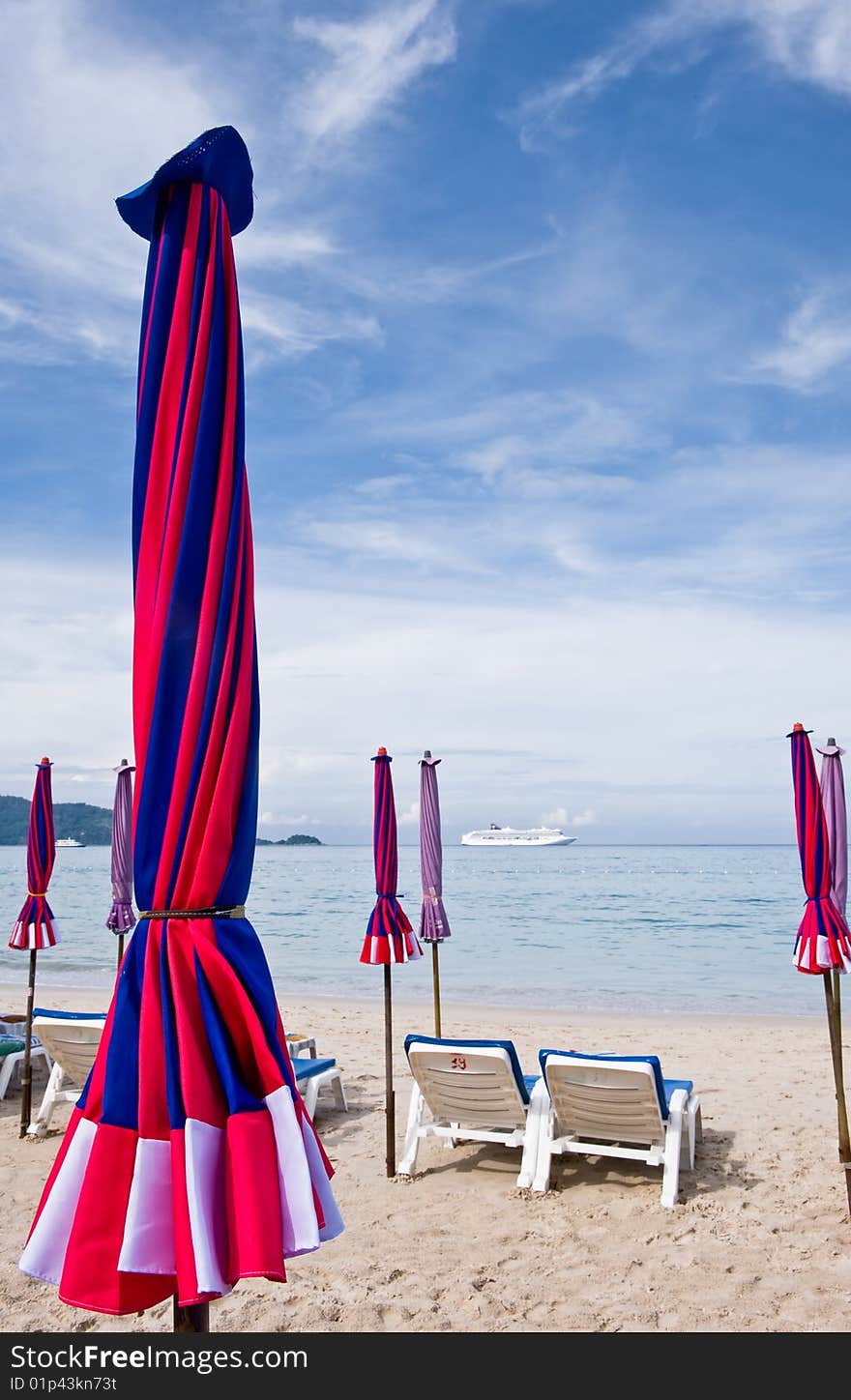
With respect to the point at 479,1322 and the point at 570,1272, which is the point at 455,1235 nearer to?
the point at 570,1272

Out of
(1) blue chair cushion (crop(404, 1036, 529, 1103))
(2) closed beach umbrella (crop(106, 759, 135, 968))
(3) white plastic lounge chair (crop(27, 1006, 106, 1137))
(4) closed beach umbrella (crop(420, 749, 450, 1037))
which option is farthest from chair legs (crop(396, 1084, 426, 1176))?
(2) closed beach umbrella (crop(106, 759, 135, 968))

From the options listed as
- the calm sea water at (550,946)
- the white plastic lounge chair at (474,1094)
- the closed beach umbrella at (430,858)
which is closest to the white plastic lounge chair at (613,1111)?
the white plastic lounge chair at (474,1094)

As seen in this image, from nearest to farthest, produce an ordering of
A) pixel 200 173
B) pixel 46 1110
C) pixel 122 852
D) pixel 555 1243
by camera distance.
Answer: pixel 200 173
pixel 555 1243
pixel 46 1110
pixel 122 852

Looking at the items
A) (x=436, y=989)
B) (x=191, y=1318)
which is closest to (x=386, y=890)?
(x=436, y=989)

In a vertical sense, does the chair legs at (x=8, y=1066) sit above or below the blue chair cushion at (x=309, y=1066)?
below

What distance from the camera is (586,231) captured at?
877 cm

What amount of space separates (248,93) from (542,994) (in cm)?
Result: 1546

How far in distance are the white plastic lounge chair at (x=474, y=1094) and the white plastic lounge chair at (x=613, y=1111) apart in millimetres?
152

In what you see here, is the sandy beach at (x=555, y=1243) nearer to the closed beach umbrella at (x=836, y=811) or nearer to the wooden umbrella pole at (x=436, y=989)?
the wooden umbrella pole at (x=436, y=989)

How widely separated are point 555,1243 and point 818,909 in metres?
2.44

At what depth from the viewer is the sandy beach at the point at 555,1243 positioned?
403 cm

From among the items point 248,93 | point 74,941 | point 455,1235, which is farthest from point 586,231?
point 74,941

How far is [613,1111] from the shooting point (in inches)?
223

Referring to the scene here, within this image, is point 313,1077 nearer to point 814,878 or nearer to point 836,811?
point 814,878
